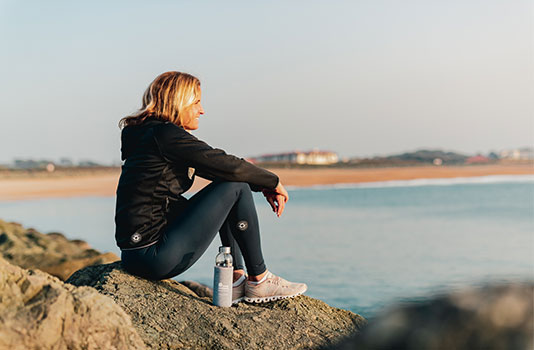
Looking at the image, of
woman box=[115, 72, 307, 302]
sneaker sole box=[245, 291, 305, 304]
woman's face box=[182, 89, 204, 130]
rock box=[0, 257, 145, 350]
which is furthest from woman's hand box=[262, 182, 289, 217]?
rock box=[0, 257, 145, 350]

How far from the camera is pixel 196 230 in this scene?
138 inches

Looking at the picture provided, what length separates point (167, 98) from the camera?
351 cm

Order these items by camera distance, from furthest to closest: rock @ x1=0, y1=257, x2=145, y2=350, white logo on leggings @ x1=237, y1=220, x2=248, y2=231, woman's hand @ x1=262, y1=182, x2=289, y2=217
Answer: woman's hand @ x1=262, y1=182, x2=289, y2=217
white logo on leggings @ x1=237, y1=220, x2=248, y2=231
rock @ x1=0, y1=257, x2=145, y2=350

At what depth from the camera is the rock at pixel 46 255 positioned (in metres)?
7.40

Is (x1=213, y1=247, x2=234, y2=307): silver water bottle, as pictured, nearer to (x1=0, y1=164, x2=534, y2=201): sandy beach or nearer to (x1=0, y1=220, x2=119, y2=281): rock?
(x1=0, y1=220, x2=119, y2=281): rock

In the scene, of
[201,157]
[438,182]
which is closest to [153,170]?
[201,157]

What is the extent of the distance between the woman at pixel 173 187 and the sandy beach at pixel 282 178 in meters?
26.3

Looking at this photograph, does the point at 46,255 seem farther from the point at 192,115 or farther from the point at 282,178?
the point at 282,178

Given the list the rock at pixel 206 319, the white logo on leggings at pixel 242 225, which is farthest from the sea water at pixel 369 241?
the white logo on leggings at pixel 242 225

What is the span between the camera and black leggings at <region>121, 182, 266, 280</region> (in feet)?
11.4

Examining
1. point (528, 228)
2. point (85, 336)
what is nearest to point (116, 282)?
point (85, 336)

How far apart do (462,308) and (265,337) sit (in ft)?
7.48

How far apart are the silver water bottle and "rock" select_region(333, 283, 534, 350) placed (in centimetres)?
232

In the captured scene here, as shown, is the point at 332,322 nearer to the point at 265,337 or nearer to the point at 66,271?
the point at 265,337
